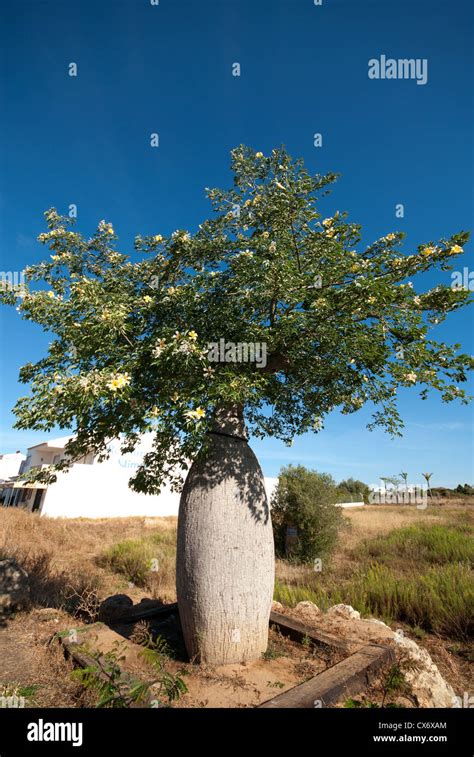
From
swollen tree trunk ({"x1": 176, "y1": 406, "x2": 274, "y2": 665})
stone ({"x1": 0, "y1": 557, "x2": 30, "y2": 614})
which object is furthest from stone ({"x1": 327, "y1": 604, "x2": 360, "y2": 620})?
stone ({"x1": 0, "y1": 557, "x2": 30, "y2": 614})

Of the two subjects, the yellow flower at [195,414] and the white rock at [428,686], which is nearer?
the yellow flower at [195,414]

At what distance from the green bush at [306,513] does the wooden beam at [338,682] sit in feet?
30.9

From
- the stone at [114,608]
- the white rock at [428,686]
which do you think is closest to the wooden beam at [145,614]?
the stone at [114,608]

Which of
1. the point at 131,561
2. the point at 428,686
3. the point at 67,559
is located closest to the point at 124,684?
the point at 428,686

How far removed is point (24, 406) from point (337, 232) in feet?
13.8

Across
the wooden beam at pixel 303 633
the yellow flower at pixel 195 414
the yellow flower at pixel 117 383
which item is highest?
the yellow flower at pixel 117 383

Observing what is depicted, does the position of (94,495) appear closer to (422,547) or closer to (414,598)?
(422,547)

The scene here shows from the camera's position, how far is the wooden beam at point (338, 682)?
11.1 ft

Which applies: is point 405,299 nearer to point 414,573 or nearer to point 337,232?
point 337,232

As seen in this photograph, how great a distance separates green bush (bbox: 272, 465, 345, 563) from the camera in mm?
13695

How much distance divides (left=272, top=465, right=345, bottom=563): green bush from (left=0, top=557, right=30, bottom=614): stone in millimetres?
8892

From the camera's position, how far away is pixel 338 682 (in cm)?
369

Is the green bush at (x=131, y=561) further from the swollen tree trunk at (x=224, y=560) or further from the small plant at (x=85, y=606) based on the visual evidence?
the swollen tree trunk at (x=224, y=560)

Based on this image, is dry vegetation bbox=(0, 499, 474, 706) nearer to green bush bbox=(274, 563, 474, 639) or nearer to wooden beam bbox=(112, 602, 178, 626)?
green bush bbox=(274, 563, 474, 639)
